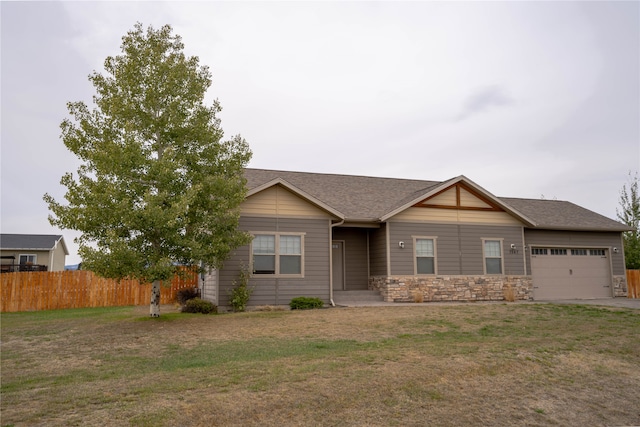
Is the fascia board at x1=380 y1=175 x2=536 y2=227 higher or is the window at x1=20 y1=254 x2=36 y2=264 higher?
the fascia board at x1=380 y1=175 x2=536 y2=227

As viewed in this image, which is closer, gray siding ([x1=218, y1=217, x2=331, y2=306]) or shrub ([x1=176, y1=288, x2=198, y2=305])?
gray siding ([x1=218, y1=217, x2=331, y2=306])

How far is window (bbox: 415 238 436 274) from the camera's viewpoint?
19.0 metres

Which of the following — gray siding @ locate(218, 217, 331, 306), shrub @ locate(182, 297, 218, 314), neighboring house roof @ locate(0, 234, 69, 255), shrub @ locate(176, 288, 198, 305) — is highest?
neighboring house roof @ locate(0, 234, 69, 255)

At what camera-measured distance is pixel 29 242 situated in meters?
36.2

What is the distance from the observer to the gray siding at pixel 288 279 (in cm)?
1627

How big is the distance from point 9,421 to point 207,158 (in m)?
10.2

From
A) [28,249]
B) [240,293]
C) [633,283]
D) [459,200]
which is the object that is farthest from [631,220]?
[28,249]

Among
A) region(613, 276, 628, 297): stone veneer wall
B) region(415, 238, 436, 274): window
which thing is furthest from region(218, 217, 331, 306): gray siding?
region(613, 276, 628, 297): stone veneer wall

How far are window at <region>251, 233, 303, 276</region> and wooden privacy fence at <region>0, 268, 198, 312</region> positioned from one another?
430cm

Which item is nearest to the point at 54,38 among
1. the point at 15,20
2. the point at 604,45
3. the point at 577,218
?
the point at 15,20

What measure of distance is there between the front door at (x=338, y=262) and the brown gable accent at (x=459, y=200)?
3.61 metres

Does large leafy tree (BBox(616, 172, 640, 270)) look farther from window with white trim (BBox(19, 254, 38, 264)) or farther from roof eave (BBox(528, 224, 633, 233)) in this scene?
window with white trim (BBox(19, 254, 38, 264))

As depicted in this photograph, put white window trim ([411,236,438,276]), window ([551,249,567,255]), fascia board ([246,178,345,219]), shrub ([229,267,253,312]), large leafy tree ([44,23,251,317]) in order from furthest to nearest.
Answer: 1. window ([551,249,567,255])
2. white window trim ([411,236,438,276])
3. fascia board ([246,178,345,219])
4. shrub ([229,267,253,312])
5. large leafy tree ([44,23,251,317])

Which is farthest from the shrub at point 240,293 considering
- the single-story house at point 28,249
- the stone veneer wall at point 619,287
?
the single-story house at point 28,249
